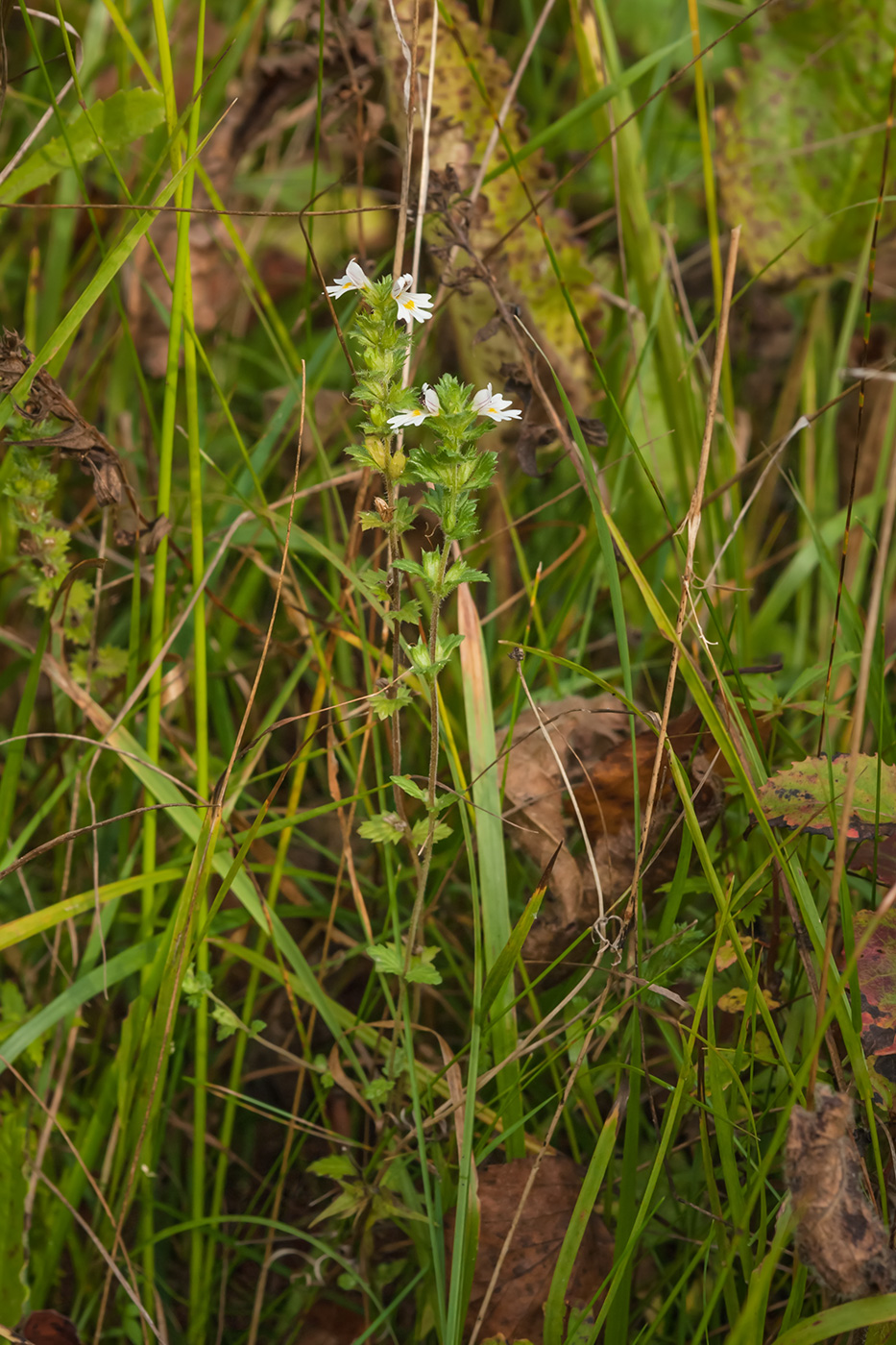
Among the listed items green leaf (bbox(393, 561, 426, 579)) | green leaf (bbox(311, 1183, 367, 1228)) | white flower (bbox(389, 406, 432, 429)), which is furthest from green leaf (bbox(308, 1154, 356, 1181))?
white flower (bbox(389, 406, 432, 429))

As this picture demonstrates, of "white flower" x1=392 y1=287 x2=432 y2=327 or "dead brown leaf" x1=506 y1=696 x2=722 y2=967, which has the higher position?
"white flower" x1=392 y1=287 x2=432 y2=327

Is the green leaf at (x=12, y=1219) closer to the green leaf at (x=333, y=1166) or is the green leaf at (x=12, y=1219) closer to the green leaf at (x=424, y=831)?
the green leaf at (x=333, y=1166)

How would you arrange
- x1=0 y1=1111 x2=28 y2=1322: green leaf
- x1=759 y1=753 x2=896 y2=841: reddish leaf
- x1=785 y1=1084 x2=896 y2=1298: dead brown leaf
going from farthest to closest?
x1=0 y1=1111 x2=28 y2=1322: green leaf → x1=759 y1=753 x2=896 y2=841: reddish leaf → x1=785 y1=1084 x2=896 y2=1298: dead brown leaf

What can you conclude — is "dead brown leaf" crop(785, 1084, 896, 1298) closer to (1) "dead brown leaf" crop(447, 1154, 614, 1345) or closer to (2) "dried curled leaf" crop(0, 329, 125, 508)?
(1) "dead brown leaf" crop(447, 1154, 614, 1345)

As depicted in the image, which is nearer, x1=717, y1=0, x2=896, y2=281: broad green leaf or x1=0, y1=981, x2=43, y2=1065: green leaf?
x1=0, y1=981, x2=43, y2=1065: green leaf

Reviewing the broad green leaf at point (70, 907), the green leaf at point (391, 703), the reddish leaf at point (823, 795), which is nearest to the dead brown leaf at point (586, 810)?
the reddish leaf at point (823, 795)

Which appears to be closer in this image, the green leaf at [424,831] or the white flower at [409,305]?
the white flower at [409,305]

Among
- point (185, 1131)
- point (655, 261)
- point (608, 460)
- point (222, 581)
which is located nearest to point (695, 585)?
point (608, 460)
